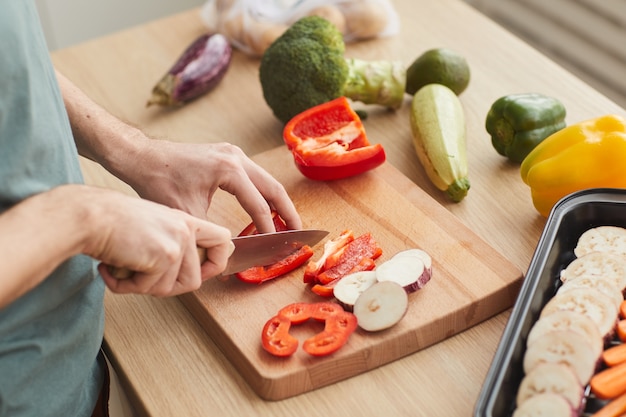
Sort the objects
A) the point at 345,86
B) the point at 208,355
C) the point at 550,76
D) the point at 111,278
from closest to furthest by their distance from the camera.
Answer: the point at 111,278 < the point at 208,355 < the point at 345,86 < the point at 550,76

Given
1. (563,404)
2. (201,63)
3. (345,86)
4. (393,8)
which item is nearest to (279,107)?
(345,86)

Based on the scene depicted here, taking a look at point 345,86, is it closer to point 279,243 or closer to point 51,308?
point 279,243

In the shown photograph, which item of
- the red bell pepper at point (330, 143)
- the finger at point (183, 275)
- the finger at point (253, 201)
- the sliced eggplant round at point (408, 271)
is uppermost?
the finger at point (183, 275)

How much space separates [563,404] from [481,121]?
1.05 m

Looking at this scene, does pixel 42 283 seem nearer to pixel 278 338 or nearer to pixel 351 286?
pixel 278 338

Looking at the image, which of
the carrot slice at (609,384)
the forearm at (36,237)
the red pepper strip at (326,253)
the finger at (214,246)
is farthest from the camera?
the red pepper strip at (326,253)

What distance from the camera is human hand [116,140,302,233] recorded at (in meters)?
1.59

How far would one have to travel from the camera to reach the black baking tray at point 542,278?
48.1 inches

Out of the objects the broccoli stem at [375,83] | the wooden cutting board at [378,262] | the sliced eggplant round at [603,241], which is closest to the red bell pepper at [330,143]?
the wooden cutting board at [378,262]

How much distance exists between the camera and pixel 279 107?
2.06 metres

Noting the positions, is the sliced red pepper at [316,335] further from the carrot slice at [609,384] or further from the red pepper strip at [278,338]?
the carrot slice at [609,384]

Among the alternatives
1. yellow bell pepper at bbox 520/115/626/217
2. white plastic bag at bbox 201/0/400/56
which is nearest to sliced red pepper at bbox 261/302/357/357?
yellow bell pepper at bbox 520/115/626/217

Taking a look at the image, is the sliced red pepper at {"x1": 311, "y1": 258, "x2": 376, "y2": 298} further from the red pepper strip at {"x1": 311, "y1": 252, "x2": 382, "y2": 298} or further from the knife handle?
the knife handle

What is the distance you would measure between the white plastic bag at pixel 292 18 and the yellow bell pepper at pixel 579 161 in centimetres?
85
